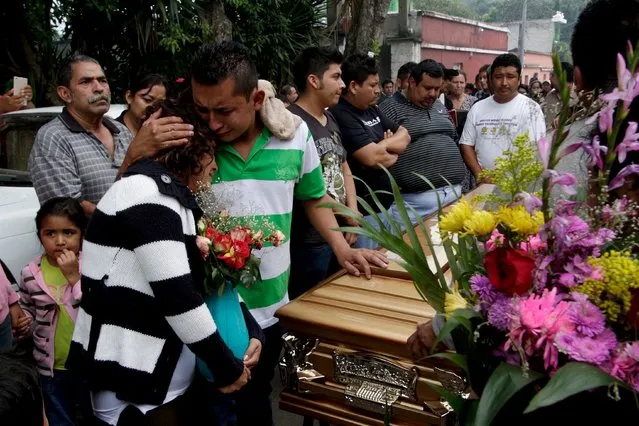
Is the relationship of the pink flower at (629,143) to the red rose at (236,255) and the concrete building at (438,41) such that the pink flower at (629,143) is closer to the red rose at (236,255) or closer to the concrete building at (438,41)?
the red rose at (236,255)

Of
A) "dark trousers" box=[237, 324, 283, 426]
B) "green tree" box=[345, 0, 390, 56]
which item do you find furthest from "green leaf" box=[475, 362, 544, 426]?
"green tree" box=[345, 0, 390, 56]

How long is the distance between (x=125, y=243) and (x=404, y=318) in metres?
0.90

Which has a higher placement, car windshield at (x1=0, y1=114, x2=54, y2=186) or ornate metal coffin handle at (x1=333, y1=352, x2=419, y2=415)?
car windshield at (x1=0, y1=114, x2=54, y2=186)

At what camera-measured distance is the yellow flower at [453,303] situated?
1134 millimetres

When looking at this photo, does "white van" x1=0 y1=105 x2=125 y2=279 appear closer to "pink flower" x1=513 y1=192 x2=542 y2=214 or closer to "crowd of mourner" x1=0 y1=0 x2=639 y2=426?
"crowd of mourner" x1=0 y1=0 x2=639 y2=426

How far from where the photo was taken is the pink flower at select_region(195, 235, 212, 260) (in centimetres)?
161

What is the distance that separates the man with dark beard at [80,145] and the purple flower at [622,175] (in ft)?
7.69

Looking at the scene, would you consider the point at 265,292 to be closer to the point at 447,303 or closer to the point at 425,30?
the point at 447,303

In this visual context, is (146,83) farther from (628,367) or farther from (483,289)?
(628,367)

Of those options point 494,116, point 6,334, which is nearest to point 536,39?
point 494,116

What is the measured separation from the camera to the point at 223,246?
1.65m

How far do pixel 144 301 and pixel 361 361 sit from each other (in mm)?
733

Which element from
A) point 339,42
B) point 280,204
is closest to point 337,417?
point 280,204

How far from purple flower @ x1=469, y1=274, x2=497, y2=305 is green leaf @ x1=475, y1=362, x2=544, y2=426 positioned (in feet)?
0.40
